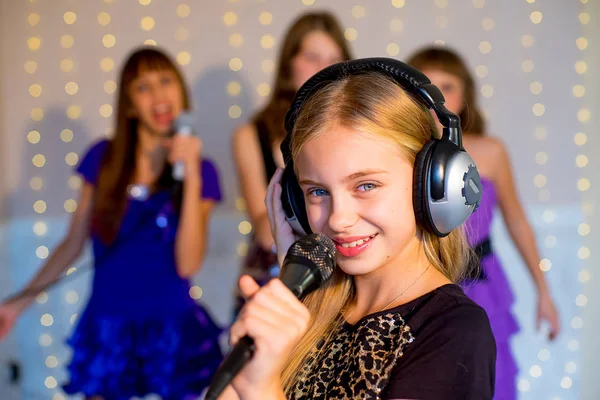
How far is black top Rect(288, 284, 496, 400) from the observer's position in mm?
782

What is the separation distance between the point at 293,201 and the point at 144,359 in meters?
1.17

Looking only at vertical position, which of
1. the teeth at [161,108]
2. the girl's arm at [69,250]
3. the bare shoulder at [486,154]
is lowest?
the bare shoulder at [486,154]

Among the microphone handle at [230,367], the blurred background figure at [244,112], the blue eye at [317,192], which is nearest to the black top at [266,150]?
the blurred background figure at [244,112]

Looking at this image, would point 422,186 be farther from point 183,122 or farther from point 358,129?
point 183,122

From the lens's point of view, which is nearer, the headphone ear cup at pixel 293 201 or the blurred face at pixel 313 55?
the headphone ear cup at pixel 293 201

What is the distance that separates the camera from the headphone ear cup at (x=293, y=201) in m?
1.01

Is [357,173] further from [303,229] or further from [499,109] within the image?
[499,109]

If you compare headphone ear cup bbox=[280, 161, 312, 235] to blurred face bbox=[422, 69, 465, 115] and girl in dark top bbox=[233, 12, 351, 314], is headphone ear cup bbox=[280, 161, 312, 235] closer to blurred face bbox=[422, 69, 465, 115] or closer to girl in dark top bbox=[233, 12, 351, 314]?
girl in dark top bbox=[233, 12, 351, 314]

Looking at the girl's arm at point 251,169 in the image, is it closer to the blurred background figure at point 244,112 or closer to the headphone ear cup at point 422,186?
the blurred background figure at point 244,112

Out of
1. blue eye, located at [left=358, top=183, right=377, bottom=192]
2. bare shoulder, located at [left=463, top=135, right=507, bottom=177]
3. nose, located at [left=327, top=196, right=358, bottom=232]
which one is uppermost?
blue eye, located at [left=358, top=183, right=377, bottom=192]

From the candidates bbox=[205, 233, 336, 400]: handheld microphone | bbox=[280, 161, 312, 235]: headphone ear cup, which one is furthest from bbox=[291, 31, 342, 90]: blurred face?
bbox=[205, 233, 336, 400]: handheld microphone

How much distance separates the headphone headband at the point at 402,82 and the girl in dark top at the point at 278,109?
1033 millimetres

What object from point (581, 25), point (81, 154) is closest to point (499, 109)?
point (581, 25)

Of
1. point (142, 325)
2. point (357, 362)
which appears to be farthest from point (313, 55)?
point (357, 362)
